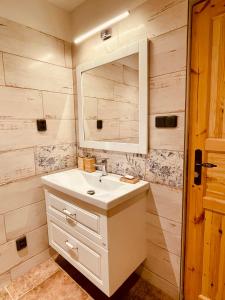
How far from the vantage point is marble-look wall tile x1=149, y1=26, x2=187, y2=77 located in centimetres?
112

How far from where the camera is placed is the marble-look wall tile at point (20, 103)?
1.43 metres

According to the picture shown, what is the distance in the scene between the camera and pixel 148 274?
59.3 inches

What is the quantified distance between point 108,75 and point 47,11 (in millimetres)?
774

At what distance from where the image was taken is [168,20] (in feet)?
3.78

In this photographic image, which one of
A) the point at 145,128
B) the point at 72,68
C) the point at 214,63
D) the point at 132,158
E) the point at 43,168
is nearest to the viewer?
the point at 214,63

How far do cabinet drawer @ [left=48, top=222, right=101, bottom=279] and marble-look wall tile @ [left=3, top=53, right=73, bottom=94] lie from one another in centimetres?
121

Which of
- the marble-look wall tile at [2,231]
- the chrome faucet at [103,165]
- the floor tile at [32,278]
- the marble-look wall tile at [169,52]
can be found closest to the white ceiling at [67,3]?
the marble-look wall tile at [169,52]

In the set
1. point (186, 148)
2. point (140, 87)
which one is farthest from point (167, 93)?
point (186, 148)

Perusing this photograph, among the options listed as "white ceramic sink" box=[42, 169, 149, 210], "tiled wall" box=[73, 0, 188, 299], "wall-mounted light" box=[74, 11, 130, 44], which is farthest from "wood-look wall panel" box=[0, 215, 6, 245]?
"wall-mounted light" box=[74, 11, 130, 44]

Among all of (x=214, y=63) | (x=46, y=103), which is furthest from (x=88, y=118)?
(x=214, y=63)

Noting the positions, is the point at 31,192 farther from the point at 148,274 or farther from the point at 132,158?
the point at 148,274

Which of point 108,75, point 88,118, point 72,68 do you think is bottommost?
point 88,118

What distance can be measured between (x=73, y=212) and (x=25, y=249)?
2.29 ft

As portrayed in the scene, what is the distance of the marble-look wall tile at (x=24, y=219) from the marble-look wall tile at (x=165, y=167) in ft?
3.41
